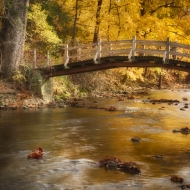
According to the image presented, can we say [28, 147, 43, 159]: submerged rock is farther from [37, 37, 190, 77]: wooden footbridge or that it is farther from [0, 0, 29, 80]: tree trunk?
[0, 0, 29, 80]: tree trunk

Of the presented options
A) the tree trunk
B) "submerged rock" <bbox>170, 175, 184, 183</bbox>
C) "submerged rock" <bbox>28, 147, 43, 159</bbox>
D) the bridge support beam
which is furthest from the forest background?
"submerged rock" <bbox>170, 175, 184, 183</bbox>

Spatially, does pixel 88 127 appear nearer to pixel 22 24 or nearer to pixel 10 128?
pixel 10 128

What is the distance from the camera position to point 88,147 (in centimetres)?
1247

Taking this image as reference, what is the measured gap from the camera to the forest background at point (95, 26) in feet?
Result: 88.7

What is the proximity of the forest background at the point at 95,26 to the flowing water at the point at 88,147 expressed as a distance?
8207 mm

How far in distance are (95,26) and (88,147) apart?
18.7 m

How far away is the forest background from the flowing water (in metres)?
8.21

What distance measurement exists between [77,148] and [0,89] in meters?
9.55

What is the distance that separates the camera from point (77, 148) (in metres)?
12.3

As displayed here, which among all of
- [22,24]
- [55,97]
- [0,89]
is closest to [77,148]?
[0,89]

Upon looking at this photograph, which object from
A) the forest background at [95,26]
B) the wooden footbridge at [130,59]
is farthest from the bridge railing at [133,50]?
the forest background at [95,26]

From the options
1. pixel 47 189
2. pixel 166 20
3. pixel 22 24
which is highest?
pixel 166 20

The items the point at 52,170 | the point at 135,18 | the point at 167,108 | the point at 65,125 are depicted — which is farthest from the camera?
the point at 135,18

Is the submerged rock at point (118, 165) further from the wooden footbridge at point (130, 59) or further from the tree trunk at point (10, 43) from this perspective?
the tree trunk at point (10, 43)
